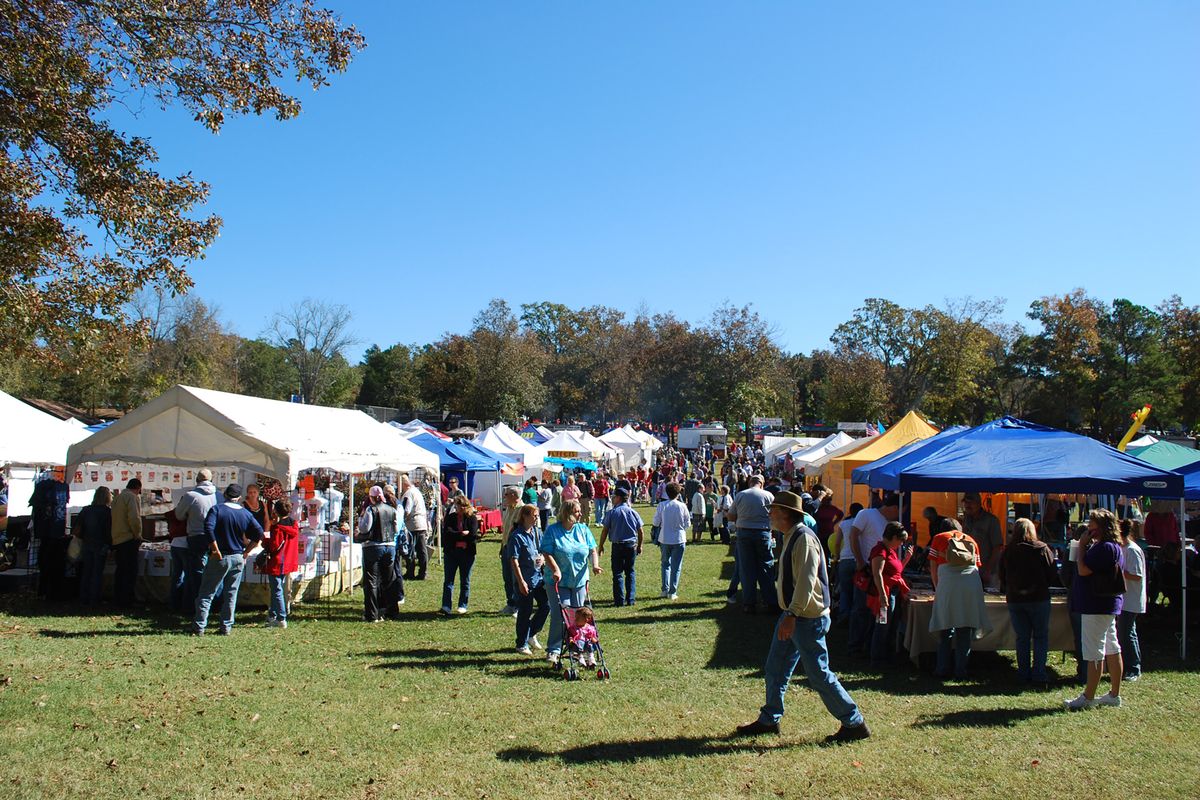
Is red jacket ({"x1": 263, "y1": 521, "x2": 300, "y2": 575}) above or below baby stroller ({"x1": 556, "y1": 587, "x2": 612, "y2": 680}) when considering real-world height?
above

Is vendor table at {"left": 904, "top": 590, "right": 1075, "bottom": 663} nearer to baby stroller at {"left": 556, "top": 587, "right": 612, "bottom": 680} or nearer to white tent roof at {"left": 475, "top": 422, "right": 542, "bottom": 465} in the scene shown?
baby stroller at {"left": 556, "top": 587, "right": 612, "bottom": 680}

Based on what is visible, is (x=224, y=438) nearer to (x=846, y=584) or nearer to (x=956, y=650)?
(x=846, y=584)

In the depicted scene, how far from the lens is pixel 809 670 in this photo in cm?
539

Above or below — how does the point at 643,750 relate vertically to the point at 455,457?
below

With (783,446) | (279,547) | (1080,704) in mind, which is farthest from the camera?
(783,446)

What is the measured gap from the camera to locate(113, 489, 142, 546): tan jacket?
1016cm

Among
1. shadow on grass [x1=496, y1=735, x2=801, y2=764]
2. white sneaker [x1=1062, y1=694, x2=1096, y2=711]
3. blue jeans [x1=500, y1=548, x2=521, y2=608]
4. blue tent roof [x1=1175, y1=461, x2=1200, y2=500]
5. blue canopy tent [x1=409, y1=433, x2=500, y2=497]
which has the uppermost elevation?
blue canopy tent [x1=409, y1=433, x2=500, y2=497]

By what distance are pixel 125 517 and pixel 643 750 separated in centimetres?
791

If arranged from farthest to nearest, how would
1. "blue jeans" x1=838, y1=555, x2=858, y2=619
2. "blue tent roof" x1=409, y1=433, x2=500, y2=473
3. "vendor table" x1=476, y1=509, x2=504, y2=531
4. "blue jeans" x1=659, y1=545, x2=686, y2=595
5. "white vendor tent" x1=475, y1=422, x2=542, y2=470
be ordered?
"white vendor tent" x1=475, y1=422, x2=542, y2=470 < "vendor table" x1=476, y1=509, x2=504, y2=531 < "blue tent roof" x1=409, y1=433, x2=500, y2=473 < "blue jeans" x1=659, y1=545, x2=686, y2=595 < "blue jeans" x1=838, y1=555, x2=858, y2=619

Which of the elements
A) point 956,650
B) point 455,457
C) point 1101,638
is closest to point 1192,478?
point 956,650

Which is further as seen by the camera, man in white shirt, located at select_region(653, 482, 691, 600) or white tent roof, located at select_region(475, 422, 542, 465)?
white tent roof, located at select_region(475, 422, 542, 465)

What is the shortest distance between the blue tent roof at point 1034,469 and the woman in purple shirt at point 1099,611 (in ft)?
6.58

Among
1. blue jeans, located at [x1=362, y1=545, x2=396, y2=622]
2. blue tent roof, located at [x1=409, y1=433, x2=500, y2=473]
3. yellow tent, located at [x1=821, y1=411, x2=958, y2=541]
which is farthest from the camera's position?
Result: blue tent roof, located at [x1=409, y1=433, x2=500, y2=473]

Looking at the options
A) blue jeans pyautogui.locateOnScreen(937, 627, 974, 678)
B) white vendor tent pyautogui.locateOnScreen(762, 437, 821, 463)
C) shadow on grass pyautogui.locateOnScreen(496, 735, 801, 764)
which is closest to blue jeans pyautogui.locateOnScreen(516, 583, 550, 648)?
shadow on grass pyautogui.locateOnScreen(496, 735, 801, 764)
